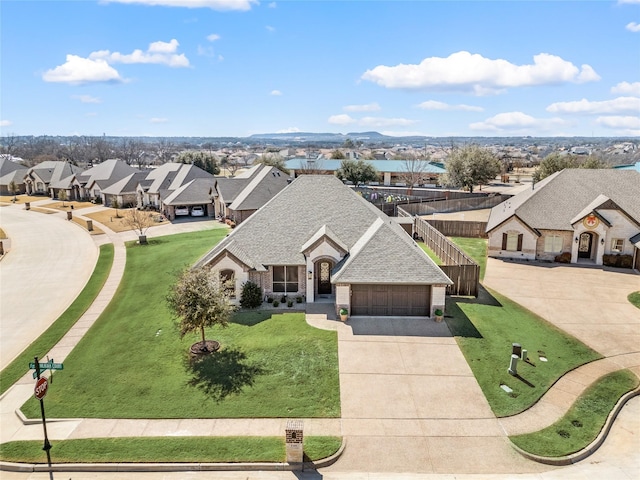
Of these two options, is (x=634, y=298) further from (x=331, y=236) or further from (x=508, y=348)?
(x=331, y=236)

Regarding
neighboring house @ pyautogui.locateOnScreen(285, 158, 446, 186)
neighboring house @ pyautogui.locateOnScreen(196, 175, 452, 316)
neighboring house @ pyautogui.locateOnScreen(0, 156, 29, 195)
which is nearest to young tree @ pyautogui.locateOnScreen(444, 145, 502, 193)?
neighboring house @ pyautogui.locateOnScreen(285, 158, 446, 186)

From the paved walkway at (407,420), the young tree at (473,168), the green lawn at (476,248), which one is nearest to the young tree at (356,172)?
the young tree at (473,168)

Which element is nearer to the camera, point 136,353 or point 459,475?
point 459,475

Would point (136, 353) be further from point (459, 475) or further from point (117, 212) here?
point (117, 212)

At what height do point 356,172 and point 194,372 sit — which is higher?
point 356,172

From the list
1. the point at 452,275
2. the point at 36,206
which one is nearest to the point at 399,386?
the point at 452,275

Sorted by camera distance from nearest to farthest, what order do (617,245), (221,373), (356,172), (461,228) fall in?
(221,373), (617,245), (461,228), (356,172)

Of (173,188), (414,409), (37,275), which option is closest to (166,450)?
(414,409)

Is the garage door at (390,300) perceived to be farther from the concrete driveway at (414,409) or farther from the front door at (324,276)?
the front door at (324,276)
